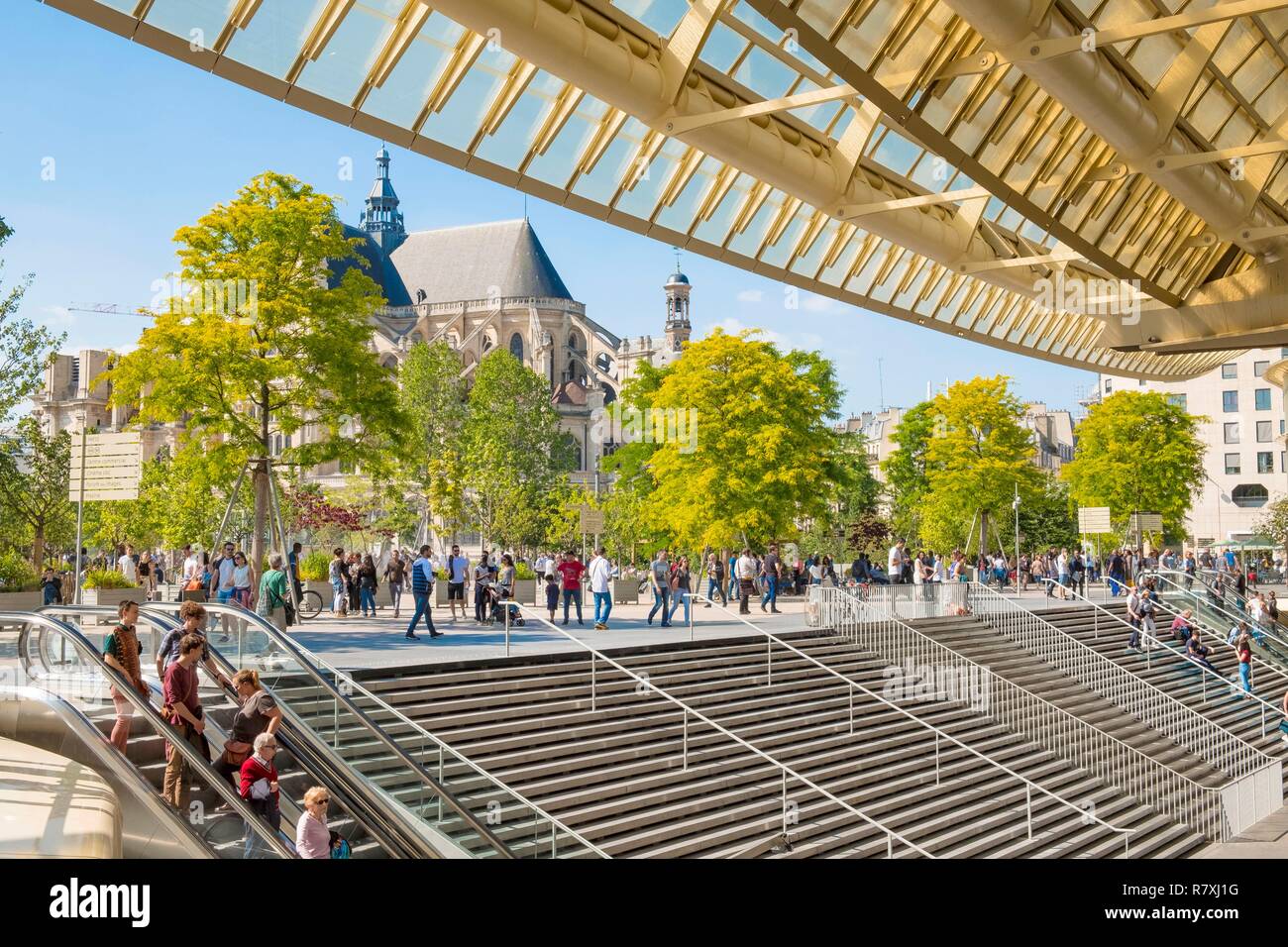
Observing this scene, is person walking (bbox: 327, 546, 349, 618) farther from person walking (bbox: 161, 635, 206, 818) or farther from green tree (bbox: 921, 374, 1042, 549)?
green tree (bbox: 921, 374, 1042, 549)

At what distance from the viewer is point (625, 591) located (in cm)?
3569

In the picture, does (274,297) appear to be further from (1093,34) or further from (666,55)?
(1093,34)

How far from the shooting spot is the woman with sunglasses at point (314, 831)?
9.39 metres

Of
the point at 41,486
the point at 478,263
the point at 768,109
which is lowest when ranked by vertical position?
the point at 41,486

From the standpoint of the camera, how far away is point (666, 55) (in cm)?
1325

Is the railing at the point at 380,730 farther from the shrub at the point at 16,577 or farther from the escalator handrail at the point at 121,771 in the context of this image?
the shrub at the point at 16,577

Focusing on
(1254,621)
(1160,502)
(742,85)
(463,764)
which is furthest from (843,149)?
(1160,502)

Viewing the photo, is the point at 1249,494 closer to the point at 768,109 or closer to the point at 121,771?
the point at 768,109

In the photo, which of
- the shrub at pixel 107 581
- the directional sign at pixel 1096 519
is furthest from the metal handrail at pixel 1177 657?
the shrub at pixel 107 581

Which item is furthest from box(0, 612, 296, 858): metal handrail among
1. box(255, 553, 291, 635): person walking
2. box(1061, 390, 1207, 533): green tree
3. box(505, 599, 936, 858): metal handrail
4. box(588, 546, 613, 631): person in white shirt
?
box(1061, 390, 1207, 533): green tree

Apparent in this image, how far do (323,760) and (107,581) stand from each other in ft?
59.8

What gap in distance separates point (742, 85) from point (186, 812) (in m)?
10.0

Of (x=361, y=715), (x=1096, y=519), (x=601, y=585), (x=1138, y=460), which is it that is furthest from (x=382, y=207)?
(x=361, y=715)

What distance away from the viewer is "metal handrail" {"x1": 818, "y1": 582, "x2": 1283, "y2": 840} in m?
18.6
